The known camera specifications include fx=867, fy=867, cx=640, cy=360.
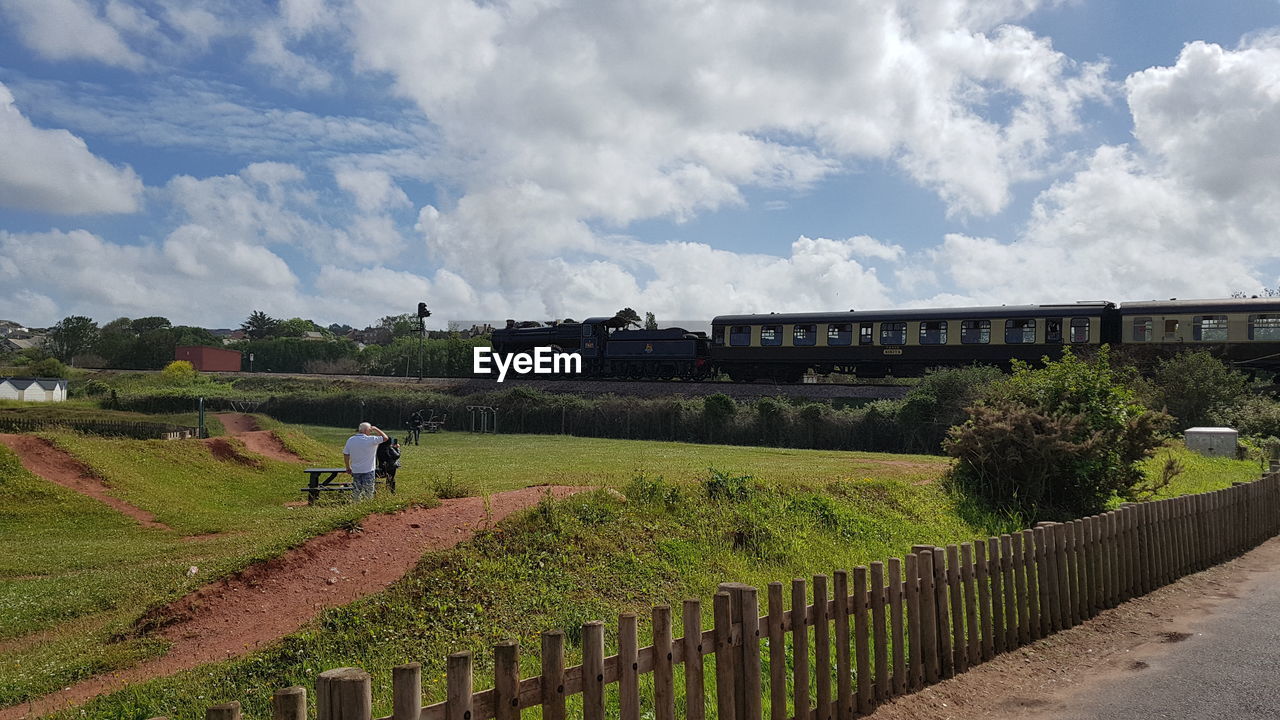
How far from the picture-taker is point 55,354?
9106 centimetres

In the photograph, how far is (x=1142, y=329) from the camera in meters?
31.8

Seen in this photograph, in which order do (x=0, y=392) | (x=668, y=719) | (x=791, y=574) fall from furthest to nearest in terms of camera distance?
(x=0, y=392) < (x=791, y=574) < (x=668, y=719)

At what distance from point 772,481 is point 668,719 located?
782cm

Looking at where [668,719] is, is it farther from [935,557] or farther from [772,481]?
[772,481]

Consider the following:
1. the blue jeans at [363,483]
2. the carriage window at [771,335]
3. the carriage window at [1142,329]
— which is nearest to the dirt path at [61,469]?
the blue jeans at [363,483]

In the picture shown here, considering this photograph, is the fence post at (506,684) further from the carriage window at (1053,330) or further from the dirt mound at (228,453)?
the carriage window at (1053,330)

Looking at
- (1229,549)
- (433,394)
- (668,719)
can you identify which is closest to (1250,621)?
(1229,549)

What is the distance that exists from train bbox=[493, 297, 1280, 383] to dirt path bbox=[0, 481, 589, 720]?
28043 mm

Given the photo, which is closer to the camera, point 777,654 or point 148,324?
point 777,654

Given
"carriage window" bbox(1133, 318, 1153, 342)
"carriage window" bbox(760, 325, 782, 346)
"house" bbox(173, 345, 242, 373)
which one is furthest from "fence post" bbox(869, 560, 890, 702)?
"house" bbox(173, 345, 242, 373)

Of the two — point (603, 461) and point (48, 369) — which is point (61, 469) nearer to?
point (603, 461)

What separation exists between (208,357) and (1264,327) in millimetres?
84973

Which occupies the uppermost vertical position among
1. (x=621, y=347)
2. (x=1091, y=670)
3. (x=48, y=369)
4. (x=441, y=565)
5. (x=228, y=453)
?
(x=621, y=347)

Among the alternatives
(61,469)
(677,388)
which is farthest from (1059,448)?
(677,388)
